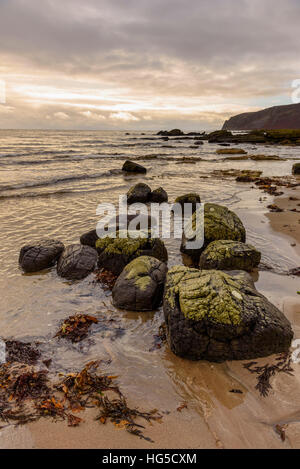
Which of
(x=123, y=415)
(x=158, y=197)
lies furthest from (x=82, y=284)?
(x=158, y=197)

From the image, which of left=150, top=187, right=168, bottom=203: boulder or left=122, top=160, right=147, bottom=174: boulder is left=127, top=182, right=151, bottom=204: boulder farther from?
left=122, top=160, right=147, bottom=174: boulder

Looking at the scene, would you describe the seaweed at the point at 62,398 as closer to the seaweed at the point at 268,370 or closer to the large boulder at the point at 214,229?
the seaweed at the point at 268,370

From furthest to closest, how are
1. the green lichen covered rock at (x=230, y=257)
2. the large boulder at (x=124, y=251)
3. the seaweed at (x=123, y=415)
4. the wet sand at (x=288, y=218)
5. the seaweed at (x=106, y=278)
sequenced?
the wet sand at (x=288, y=218)
the large boulder at (x=124, y=251)
the green lichen covered rock at (x=230, y=257)
the seaweed at (x=106, y=278)
the seaweed at (x=123, y=415)

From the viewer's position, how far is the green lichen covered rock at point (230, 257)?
6.04m

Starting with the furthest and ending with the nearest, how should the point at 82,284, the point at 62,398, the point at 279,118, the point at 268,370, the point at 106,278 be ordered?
the point at 279,118
the point at 106,278
the point at 82,284
the point at 268,370
the point at 62,398

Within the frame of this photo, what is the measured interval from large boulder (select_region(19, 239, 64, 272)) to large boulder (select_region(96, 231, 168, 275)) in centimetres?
111

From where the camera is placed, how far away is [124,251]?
6398 millimetres

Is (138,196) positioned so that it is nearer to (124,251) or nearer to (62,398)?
(124,251)

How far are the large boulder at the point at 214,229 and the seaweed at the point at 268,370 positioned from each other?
3706mm

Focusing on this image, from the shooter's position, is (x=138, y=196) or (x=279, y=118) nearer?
(x=138, y=196)

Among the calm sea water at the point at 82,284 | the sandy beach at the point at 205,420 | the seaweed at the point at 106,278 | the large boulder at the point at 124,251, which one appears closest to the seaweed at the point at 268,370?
the sandy beach at the point at 205,420

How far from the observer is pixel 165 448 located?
268cm

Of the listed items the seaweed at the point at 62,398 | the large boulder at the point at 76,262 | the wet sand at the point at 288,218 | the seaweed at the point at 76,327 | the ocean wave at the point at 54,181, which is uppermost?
the ocean wave at the point at 54,181

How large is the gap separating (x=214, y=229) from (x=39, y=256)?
4.26 m
